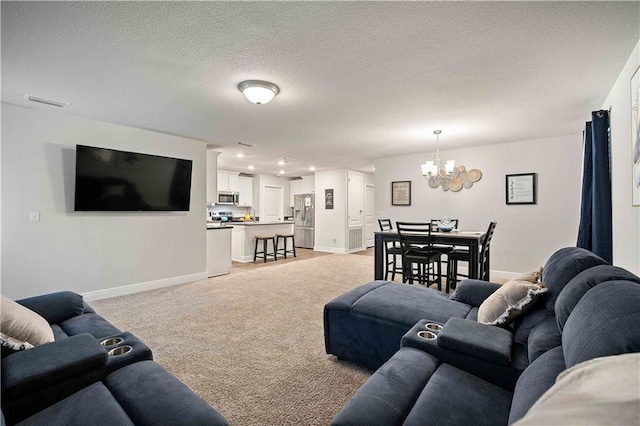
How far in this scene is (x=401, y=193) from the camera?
6.43 m

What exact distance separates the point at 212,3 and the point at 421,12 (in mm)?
1223

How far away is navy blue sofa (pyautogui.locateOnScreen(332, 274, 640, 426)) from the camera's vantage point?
33.8 inches

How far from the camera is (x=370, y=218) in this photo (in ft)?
31.3

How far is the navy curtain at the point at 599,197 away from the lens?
2.84m

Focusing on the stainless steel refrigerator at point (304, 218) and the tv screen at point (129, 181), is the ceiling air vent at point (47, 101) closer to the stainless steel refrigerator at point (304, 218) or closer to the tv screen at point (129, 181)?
the tv screen at point (129, 181)

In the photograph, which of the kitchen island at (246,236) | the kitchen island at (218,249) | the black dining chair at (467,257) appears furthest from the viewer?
the kitchen island at (246,236)

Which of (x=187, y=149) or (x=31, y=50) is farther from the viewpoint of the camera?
(x=187, y=149)

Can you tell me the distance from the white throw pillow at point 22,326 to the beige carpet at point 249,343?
36.0 inches

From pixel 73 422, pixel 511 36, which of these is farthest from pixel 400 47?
pixel 73 422

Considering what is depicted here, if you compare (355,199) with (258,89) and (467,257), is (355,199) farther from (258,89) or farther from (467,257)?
(258,89)

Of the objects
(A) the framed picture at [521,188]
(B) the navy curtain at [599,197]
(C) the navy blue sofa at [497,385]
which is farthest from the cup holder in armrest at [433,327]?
(A) the framed picture at [521,188]

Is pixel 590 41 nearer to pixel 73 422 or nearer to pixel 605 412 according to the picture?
pixel 605 412

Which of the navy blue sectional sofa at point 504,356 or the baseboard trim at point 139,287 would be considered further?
the baseboard trim at point 139,287

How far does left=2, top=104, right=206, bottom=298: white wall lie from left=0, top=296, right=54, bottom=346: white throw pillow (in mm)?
2694
